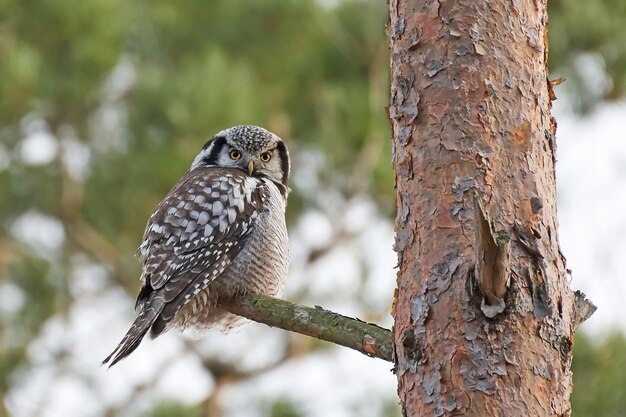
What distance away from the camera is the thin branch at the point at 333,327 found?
201cm

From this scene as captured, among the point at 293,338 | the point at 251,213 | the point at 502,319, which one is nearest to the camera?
the point at 502,319

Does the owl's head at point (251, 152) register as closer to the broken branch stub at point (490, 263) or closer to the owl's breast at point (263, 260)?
the owl's breast at point (263, 260)

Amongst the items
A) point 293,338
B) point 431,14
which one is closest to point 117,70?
point 293,338

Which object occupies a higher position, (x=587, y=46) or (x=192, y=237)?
(x=587, y=46)

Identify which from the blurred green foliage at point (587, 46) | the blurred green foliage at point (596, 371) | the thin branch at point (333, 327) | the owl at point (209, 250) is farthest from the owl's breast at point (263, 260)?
the blurred green foliage at point (587, 46)

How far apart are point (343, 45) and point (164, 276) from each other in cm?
415

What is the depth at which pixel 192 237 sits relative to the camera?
3350 millimetres

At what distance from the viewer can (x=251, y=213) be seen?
3439 mm

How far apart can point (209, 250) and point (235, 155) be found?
60cm

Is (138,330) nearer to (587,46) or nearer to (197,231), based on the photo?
(197,231)

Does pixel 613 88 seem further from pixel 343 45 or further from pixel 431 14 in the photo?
pixel 431 14

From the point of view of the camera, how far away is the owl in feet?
10.5

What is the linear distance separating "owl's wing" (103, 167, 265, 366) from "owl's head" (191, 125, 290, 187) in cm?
20

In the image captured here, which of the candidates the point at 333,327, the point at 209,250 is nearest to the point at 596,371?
the point at 209,250
